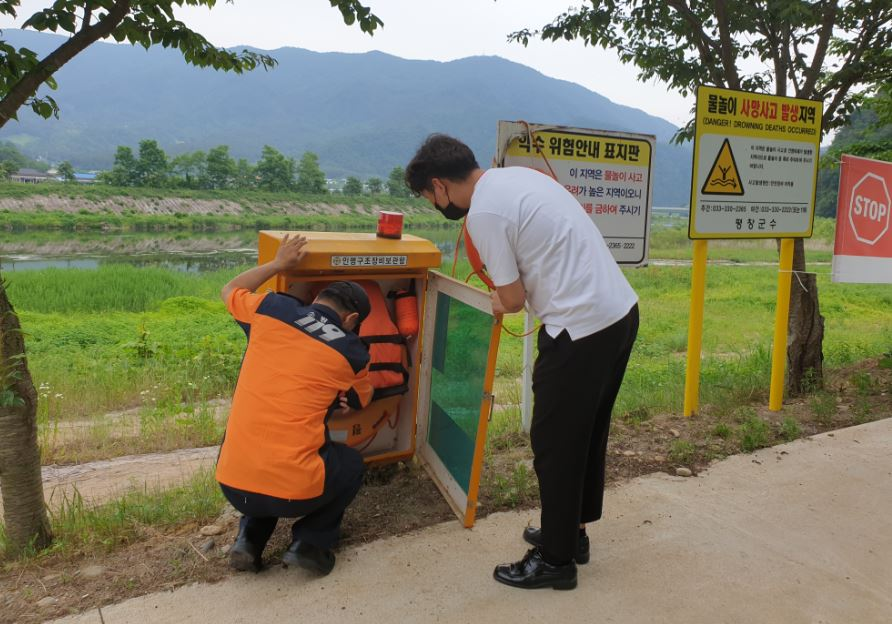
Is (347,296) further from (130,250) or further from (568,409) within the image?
(130,250)

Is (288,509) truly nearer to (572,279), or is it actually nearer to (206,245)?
(572,279)

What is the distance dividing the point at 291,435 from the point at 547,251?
1.17m

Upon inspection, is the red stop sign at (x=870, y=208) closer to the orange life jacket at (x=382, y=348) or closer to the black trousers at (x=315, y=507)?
the orange life jacket at (x=382, y=348)

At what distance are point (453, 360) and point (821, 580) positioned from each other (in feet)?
5.90

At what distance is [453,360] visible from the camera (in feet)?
10.9

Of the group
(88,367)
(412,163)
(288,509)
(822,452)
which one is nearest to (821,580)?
(822,452)

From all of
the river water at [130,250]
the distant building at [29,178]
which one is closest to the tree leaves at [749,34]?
the river water at [130,250]

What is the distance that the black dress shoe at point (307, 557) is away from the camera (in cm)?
261

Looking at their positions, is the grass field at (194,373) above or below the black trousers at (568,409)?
below

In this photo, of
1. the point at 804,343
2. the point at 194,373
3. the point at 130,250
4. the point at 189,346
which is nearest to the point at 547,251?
the point at 804,343

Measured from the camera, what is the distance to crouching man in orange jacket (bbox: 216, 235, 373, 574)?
2561mm

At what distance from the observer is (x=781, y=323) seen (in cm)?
473

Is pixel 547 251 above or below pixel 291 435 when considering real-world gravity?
above

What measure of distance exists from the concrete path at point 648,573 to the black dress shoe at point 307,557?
0.06 meters
